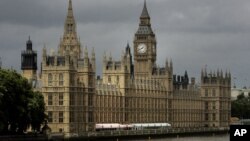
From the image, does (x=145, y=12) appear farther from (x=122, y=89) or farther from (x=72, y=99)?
(x=72, y=99)

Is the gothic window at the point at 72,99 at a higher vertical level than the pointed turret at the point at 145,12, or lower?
lower

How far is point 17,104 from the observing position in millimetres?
68688

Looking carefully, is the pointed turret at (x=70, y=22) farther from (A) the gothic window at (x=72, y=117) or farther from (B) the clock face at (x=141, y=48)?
(A) the gothic window at (x=72, y=117)

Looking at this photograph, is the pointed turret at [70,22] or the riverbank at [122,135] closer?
the riverbank at [122,135]

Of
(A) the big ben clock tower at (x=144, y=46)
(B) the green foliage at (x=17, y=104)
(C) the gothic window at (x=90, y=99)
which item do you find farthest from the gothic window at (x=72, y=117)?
(A) the big ben clock tower at (x=144, y=46)

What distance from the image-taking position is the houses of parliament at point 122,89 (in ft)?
298

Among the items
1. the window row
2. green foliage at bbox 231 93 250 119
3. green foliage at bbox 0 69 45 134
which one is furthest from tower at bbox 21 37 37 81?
green foliage at bbox 231 93 250 119

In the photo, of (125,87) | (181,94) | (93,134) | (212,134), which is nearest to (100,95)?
(125,87)

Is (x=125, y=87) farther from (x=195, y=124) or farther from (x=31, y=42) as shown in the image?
(x=195, y=124)

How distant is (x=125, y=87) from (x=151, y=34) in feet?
121

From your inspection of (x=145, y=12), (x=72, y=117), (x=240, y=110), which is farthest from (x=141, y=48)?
(x=72, y=117)

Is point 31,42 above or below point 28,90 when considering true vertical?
above

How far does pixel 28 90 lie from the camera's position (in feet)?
237

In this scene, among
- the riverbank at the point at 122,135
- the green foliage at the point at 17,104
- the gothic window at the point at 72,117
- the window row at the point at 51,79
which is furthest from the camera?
the gothic window at the point at 72,117
